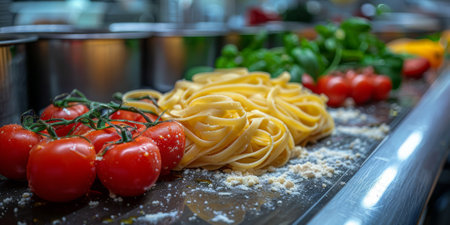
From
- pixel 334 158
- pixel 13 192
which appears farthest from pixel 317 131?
pixel 13 192

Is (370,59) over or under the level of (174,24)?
under

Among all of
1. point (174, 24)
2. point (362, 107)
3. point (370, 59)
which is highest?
point (174, 24)

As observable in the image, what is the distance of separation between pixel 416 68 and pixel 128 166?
2.86 meters

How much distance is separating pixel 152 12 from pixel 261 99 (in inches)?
207

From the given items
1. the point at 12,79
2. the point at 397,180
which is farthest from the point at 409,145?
the point at 12,79

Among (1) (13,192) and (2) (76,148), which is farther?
(1) (13,192)

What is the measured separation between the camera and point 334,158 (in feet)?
4.81

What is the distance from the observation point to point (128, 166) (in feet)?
3.32

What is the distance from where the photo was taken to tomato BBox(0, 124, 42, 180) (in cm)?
108

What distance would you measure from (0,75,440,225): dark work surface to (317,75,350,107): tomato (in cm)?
108

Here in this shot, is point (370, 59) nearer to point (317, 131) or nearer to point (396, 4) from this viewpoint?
point (317, 131)

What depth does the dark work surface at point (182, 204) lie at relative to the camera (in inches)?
38.5

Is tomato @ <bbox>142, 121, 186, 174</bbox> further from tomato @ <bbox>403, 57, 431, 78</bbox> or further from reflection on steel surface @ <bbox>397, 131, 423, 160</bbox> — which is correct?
tomato @ <bbox>403, 57, 431, 78</bbox>

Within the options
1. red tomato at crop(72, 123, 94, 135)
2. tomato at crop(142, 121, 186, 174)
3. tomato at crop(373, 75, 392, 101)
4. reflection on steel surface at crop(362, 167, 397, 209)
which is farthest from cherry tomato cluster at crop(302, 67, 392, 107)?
red tomato at crop(72, 123, 94, 135)
